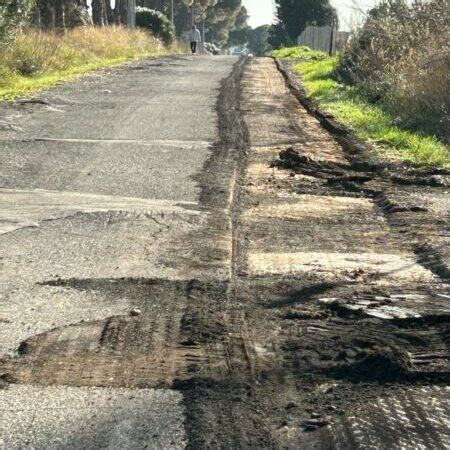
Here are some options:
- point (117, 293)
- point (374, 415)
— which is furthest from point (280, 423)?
point (117, 293)

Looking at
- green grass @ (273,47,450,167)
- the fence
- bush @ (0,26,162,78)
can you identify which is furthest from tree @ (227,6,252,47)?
green grass @ (273,47,450,167)

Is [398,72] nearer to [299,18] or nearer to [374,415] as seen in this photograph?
[374,415]

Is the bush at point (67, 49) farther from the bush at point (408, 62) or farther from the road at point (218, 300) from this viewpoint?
the road at point (218, 300)

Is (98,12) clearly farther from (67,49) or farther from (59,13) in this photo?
(67,49)

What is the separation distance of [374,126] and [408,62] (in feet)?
12.2

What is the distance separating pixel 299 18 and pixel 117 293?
176 feet

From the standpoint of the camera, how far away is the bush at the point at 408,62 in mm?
13516

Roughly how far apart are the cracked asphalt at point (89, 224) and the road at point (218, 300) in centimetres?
2

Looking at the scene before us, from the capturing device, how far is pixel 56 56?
23.3 m

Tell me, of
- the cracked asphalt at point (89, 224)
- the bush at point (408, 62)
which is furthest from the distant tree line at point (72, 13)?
the bush at point (408, 62)

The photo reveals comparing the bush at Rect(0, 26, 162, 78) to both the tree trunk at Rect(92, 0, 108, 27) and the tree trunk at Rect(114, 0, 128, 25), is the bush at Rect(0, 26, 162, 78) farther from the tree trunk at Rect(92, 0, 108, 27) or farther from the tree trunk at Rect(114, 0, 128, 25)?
the tree trunk at Rect(114, 0, 128, 25)

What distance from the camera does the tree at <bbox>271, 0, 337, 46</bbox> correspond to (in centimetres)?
5553

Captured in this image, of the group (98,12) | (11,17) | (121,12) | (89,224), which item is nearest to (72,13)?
(98,12)

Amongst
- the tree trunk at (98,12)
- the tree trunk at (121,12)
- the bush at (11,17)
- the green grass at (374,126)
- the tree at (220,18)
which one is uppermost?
the bush at (11,17)
